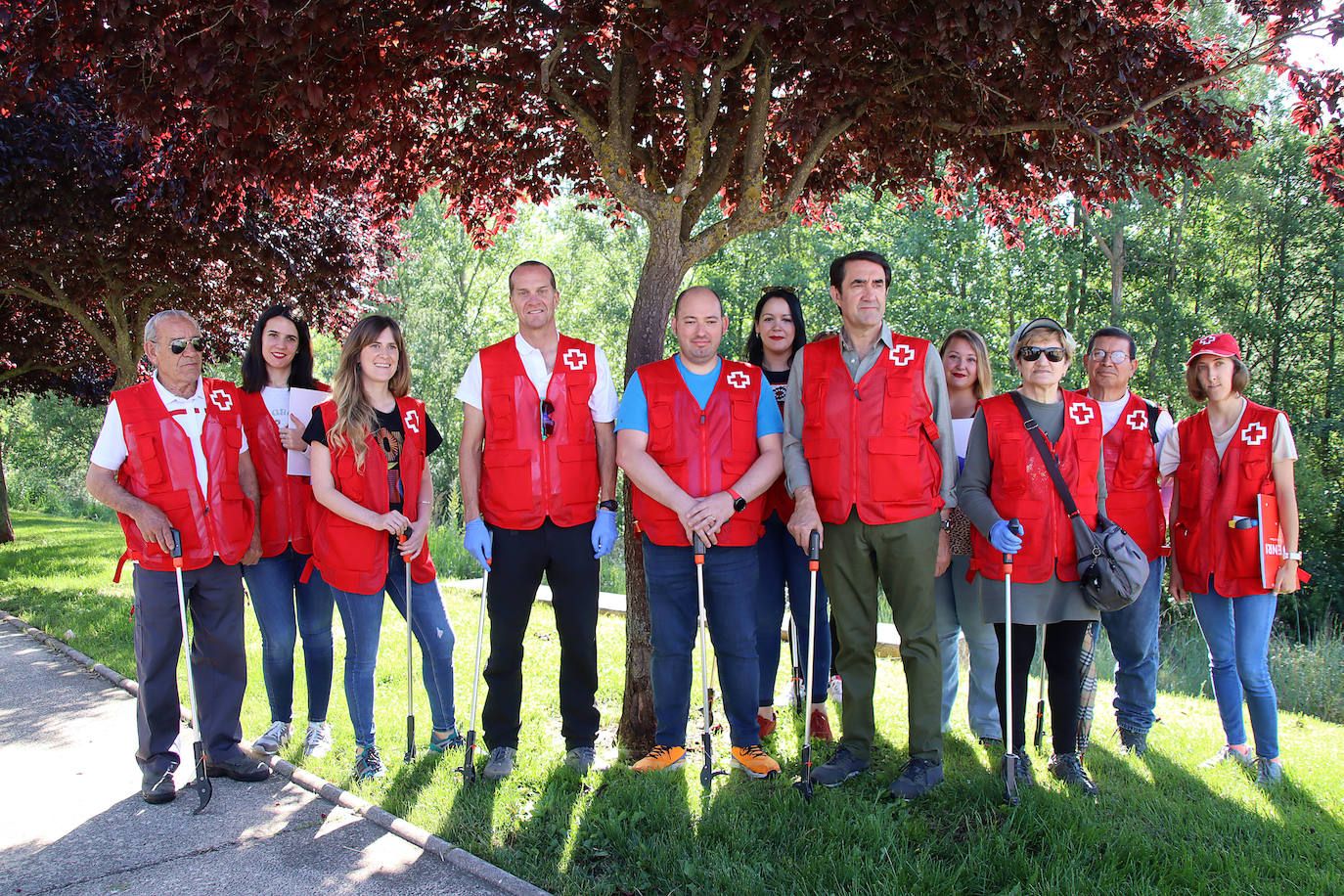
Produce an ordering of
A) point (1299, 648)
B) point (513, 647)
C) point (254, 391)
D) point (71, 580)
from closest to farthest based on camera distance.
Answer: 1. point (513, 647)
2. point (254, 391)
3. point (71, 580)
4. point (1299, 648)

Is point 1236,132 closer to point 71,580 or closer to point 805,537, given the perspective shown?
point 805,537

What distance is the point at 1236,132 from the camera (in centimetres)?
473

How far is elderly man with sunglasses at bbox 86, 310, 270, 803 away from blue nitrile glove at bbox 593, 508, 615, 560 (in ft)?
5.86

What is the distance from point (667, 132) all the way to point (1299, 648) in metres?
10.9

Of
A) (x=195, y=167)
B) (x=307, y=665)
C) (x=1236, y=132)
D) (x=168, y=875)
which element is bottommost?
(x=168, y=875)

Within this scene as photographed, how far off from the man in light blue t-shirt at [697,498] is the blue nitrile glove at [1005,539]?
3.28ft

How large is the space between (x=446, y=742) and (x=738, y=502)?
2.05 meters

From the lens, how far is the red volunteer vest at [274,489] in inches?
187

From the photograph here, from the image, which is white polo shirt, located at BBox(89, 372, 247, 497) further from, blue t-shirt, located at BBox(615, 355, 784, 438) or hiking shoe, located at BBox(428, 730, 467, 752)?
blue t-shirt, located at BBox(615, 355, 784, 438)

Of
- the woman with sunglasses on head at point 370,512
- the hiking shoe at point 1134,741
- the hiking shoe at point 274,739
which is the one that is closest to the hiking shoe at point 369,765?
the woman with sunglasses on head at point 370,512

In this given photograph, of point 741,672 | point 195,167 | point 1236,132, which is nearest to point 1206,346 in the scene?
point 1236,132

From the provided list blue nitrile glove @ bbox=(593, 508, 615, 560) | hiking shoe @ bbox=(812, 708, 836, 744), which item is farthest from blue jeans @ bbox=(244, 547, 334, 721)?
hiking shoe @ bbox=(812, 708, 836, 744)

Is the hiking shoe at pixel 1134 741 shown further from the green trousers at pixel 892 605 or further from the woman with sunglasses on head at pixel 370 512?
the woman with sunglasses on head at pixel 370 512

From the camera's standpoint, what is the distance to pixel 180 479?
14.0 ft
